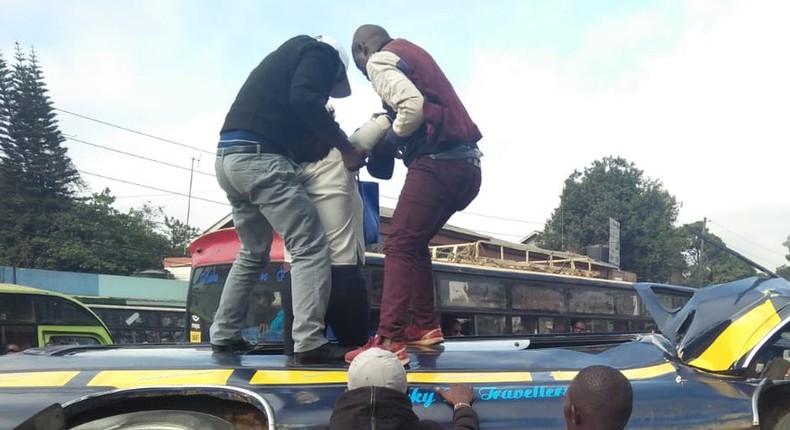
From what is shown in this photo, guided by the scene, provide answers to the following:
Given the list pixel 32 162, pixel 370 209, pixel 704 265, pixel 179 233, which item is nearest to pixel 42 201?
pixel 32 162

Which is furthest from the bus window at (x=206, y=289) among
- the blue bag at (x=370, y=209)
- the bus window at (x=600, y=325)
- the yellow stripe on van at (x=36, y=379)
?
the yellow stripe on van at (x=36, y=379)

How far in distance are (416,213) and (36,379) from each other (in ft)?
6.16

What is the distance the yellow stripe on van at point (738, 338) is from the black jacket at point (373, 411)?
1692 millimetres

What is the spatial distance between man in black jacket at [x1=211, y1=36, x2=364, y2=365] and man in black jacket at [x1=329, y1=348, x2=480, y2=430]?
28.9 inches

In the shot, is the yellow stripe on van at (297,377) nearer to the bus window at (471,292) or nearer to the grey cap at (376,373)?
the grey cap at (376,373)

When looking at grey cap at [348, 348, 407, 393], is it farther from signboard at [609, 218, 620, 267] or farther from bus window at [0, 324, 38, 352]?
signboard at [609, 218, 620, 267]

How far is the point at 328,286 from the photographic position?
3.38 meters

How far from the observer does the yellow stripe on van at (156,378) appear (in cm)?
280

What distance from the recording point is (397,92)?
11.5 feet

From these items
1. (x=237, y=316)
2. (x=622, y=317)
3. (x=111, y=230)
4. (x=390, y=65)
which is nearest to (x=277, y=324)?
(x=237, y=316)

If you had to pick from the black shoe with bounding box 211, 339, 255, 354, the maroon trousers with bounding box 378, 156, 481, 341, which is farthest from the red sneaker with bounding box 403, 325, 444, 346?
the black shoe with bounding box 211, 339, 255, 354

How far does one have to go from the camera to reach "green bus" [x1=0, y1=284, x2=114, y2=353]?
10258mm

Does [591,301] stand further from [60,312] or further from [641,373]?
[641,373]

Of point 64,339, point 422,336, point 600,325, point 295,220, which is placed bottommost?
point 600,325
